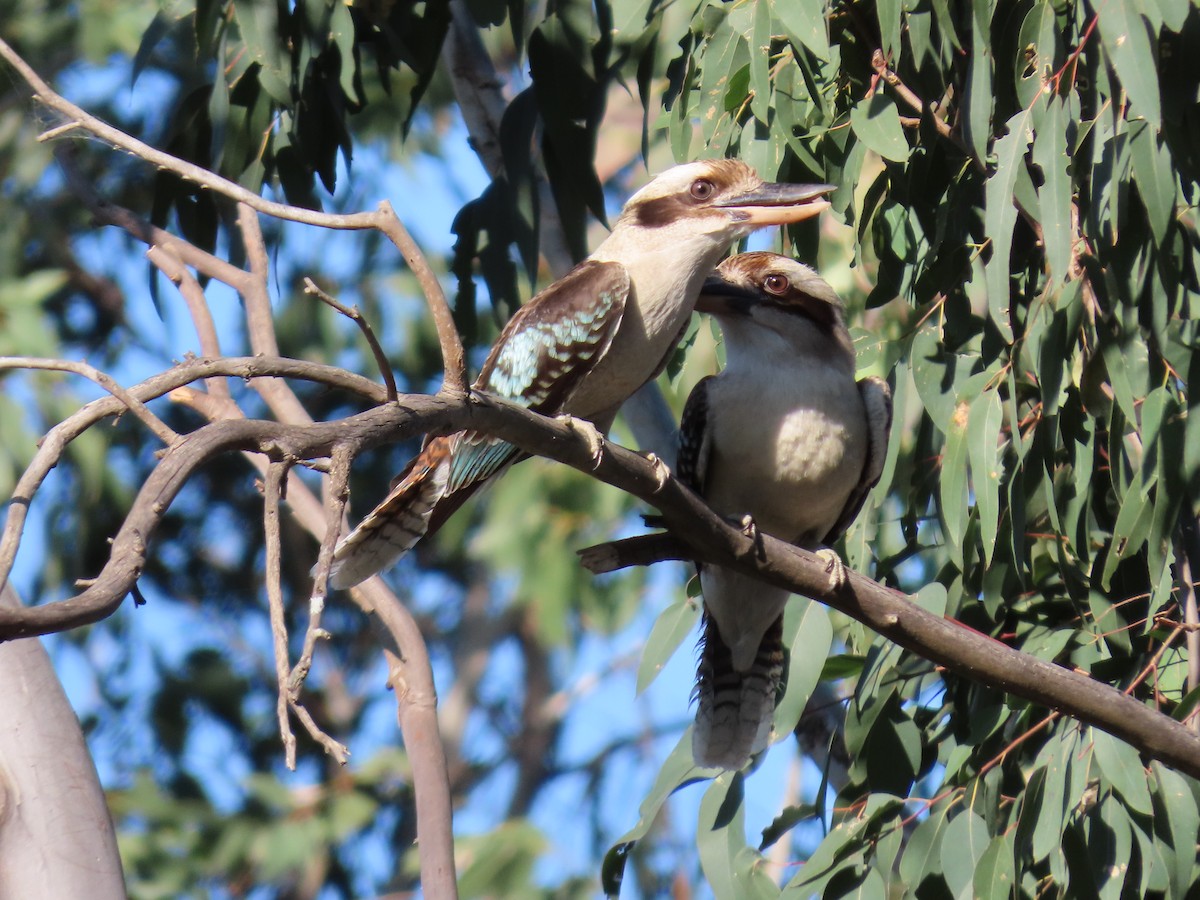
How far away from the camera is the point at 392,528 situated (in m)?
2.36

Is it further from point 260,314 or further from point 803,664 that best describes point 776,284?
point 260,314

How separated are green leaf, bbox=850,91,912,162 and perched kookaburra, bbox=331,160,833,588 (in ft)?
0.65

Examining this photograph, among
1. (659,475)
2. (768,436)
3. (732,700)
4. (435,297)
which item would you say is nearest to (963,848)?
(732,700)

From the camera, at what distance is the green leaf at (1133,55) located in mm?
2012

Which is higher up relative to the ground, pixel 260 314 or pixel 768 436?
pixel 260 314

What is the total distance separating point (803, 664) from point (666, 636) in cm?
36

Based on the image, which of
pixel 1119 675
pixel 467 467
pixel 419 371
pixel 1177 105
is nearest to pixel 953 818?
pixel 1119 675

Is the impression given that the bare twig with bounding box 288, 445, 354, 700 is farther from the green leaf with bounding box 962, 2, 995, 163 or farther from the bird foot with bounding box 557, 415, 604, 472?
the green leaf with bounding box 962, 2, 995, 163

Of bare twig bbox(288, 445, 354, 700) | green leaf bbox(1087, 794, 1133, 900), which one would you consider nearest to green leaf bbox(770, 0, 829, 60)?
bare twig bbox(288, 445, 354, 700)

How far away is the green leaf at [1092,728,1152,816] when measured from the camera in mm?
2340

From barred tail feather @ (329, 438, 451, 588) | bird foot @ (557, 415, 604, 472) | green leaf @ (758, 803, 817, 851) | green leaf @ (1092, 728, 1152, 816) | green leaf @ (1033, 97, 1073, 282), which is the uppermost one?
green leaf @ (1033, 97, 1073, 282)

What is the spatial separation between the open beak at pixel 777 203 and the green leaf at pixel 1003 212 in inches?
15.4

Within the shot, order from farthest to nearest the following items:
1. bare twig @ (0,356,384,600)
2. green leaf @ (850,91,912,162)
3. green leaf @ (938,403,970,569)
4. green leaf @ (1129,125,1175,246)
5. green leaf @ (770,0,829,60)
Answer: green leaf @ (938,403,970,569)
green leaf @ (850,91,912,162)
green leaf @ (770,0,829,60)
green leaf @ (1129,125,1175,246)
bare twig @ (0,356,384,600)

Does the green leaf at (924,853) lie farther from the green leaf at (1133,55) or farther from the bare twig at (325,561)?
the bare twig at (325,561)
